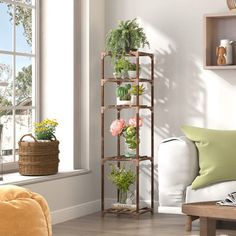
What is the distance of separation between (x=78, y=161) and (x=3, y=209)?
4448 millimetres

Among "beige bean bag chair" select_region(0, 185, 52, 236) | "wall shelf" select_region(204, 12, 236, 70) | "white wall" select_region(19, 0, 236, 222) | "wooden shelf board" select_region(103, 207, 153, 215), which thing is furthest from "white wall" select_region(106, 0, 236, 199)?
"beige bean bag chair" select_region(0, 185, 52, 236)

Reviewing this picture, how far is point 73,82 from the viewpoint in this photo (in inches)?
224

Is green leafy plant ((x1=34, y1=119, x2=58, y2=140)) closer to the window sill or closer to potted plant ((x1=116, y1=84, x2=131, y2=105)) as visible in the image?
the window sill

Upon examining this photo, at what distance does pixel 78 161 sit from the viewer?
5.79 meters

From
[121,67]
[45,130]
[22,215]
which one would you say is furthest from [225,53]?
[22,215]

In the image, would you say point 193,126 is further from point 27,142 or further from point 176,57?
point 27,142

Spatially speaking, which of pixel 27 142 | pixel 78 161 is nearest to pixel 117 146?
pixel 78 161

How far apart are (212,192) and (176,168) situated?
37cm

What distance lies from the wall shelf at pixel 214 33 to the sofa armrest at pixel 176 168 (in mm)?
867

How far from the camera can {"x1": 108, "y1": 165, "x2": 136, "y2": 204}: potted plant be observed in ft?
18.3

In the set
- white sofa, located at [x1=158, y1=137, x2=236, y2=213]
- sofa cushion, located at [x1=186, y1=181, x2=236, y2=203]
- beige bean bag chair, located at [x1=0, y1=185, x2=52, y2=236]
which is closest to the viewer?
beige bean bag chair, located at [x1=0, y1=185, x2=52, y2=236]

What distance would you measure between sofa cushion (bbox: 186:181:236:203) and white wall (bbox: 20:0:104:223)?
Answer: 117cm

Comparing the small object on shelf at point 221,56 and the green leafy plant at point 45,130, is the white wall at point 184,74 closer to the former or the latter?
the small object on shelf at point 221,56

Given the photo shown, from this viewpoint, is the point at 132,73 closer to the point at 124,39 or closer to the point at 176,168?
the point at 124,39
